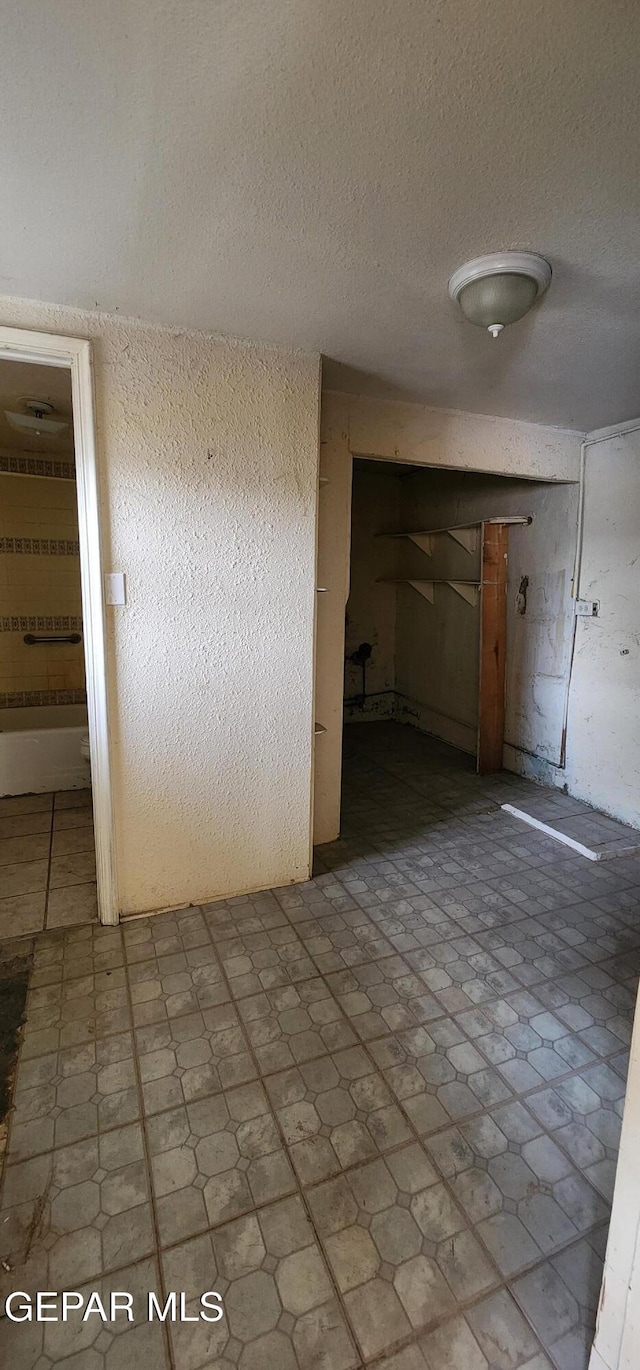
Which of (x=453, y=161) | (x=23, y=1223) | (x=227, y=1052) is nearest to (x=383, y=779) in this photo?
(x=227, y=1052)

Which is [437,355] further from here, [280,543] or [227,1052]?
[227,1052]

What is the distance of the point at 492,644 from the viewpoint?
3693 millimetres

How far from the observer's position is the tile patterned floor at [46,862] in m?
2.12

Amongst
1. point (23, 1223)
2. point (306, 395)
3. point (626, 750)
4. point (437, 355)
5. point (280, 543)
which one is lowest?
point (23, 1223)

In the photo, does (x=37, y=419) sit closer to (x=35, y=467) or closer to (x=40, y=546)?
(x=35, y=467)

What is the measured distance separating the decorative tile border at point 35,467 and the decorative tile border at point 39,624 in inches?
36.3

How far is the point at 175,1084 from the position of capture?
55.7 inches

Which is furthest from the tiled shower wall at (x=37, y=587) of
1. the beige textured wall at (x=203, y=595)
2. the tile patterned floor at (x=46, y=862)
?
the beige textured wall at (x=203, y=595)

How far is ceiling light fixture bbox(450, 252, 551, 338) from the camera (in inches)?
53.8

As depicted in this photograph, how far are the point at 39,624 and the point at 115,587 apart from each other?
2.17 meters

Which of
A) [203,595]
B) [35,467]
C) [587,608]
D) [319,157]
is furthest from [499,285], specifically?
[35,467]

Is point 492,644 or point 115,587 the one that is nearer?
point 115,587

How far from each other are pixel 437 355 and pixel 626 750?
2.21 meters

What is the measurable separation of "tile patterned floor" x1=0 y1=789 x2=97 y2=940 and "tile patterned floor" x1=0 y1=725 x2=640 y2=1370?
169 mm
